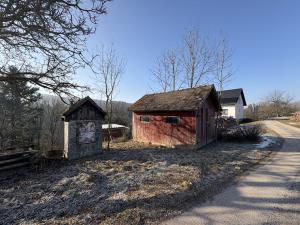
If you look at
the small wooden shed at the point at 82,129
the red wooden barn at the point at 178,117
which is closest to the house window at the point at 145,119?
the red wooden barn at the point at 178,117

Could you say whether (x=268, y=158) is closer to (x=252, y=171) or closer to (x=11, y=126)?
(x=252, y=171)

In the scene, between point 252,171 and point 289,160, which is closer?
point 252,171

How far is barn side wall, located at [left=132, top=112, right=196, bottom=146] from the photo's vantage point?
1401 cm

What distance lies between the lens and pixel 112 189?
649cm

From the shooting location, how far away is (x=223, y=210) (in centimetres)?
513

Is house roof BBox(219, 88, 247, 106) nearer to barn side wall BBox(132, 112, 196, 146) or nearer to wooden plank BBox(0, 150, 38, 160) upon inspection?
barn side wall BBox(132, 112, 196, 146)

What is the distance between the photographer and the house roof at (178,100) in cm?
1403

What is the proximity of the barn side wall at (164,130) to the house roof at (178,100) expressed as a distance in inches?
18.6

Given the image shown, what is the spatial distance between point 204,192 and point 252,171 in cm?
349

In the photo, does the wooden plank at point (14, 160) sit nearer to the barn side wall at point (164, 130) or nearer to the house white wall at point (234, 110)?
the barn side wall at point (164, 130)

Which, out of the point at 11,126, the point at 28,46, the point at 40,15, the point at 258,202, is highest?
the point at 40,15

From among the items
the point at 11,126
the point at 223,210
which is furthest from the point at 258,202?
the point at 11,126

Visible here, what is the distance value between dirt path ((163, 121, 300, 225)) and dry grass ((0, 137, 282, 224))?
0.47m

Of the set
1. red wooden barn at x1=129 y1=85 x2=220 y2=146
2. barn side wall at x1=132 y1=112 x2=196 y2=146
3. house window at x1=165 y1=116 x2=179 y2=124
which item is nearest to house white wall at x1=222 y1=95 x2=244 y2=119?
red wooden barn at x1=129 y1=85 x2=220 y2=146
